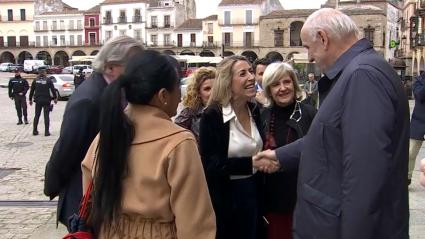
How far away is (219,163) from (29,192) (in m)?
4.75

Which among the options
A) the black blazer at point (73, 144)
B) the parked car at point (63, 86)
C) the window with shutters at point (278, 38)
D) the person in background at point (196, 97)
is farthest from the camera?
the window with shutters at point (278, 38)

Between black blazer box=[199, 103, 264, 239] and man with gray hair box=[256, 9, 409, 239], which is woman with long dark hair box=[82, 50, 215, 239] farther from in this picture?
black blazer box=[199, 103, 264, 239]

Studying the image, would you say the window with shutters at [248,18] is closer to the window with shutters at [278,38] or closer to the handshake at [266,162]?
the window with shutters at [278,38]

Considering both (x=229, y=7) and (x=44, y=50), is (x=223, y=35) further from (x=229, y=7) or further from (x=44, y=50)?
(x=44, y=50)

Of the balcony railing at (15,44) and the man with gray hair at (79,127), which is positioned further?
the balcony railing at (15,44)

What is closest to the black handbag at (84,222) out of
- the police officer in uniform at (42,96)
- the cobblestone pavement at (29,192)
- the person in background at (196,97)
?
the person in background at (196,97)

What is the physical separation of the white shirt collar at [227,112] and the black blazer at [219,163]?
0.02 metres

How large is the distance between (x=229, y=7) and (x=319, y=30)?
6818 cm

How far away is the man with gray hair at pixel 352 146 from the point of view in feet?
7.06

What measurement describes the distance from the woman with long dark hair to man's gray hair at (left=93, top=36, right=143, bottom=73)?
71cm

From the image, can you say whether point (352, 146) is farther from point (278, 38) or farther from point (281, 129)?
point (278, 38)

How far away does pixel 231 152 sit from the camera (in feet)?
11.3

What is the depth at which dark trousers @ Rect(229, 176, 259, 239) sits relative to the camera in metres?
3.44

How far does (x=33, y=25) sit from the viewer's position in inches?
3189
